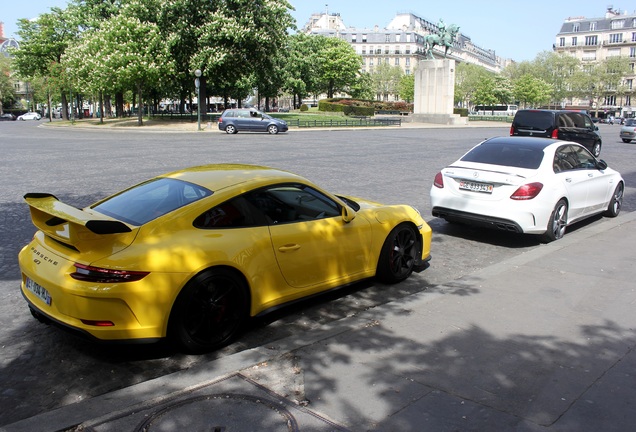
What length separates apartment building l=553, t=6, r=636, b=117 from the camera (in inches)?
4611

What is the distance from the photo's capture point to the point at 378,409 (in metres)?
3.42

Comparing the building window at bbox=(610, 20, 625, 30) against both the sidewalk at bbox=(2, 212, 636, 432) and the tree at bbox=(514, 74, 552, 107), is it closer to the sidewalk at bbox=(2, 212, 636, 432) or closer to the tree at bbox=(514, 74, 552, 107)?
the tree at bbox=(514, 74, 552, 107)

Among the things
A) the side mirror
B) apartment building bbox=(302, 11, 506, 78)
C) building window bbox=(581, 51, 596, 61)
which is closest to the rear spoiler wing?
the side mirror

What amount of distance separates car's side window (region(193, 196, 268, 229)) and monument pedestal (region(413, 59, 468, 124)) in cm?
5383

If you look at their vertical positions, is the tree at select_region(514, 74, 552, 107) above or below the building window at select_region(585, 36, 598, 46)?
below

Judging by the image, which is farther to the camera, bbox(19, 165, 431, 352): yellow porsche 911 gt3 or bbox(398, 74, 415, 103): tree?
bbox(398, 74, 415, 103): tree

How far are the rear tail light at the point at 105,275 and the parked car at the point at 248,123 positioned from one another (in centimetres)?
3374

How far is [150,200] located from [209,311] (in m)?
1.17

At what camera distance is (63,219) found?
4.18 meters

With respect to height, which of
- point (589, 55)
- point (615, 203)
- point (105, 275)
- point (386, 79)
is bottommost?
point (615, 203)

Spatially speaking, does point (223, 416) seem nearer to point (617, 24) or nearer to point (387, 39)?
point (617, 24)

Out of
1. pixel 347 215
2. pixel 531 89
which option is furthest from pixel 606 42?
pixel 347 215

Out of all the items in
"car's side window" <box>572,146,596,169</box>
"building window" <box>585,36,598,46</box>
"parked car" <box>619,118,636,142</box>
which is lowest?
"car's side window" <box>572,146,596,169</box>

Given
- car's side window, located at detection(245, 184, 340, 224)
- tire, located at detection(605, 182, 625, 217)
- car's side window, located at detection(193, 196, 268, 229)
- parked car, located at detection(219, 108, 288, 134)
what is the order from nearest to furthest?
1. car's side window, located at detection(193, 196, 268, 229)
2. car's side window, located at detection(245, 184, 340, 224)
3. tire, located at detection(605, 182, 625, 217)
4. parked car, located at detection(219, 108, 288, 134)
